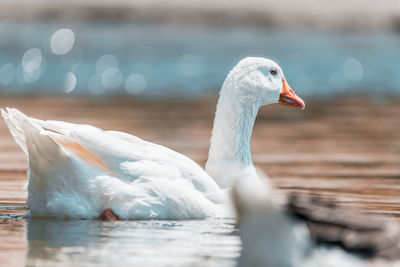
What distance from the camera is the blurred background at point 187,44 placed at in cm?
2484

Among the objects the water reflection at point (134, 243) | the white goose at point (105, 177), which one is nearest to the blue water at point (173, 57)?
the white goose at point (105, 177)

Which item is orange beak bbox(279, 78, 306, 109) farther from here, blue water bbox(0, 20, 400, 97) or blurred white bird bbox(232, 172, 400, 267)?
blue water bbox(0, 20, 400, 97)

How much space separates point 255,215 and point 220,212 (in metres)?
2.78

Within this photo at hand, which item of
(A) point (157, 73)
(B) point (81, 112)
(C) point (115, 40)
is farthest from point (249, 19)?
(B) point (81, 112)

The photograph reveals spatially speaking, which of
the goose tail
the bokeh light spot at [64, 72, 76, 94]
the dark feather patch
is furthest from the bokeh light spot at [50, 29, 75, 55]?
the dark feather patch

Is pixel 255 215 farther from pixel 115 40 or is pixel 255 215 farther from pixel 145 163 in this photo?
pixel 115 40

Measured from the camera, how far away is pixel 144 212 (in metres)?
7.98

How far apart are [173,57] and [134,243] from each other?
21.8 m

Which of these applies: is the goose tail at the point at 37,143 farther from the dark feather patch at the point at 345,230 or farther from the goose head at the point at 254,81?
the dark feather patch at the point at 345,230

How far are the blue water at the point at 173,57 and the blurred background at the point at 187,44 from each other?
31mm

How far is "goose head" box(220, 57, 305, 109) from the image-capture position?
363 inches

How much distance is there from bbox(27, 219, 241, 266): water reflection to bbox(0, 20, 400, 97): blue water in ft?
46.5

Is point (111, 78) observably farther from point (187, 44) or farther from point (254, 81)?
point (254, 81)

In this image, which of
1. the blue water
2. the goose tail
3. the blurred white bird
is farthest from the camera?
the blue water
